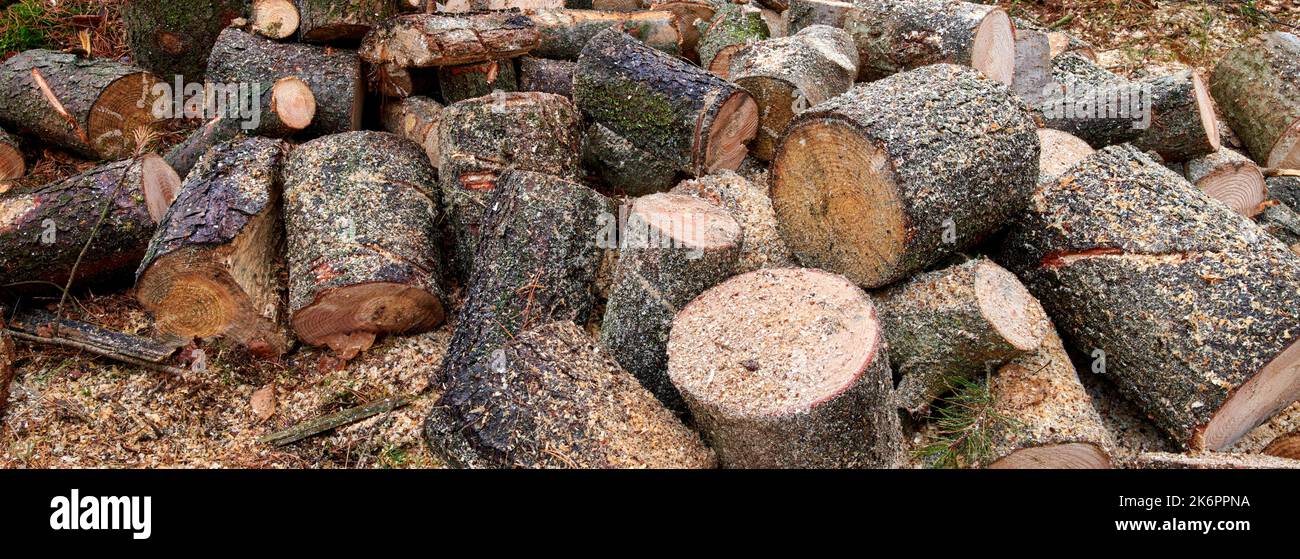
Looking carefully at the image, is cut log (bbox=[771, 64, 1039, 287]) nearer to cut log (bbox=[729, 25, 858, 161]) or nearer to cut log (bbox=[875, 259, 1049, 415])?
cut log (bbox=[875, 259, 1049, 415])

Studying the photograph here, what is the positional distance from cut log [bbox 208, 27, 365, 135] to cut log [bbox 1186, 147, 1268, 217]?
12.9ft

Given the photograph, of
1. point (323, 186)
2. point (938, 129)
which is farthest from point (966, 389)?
point (323, 186)

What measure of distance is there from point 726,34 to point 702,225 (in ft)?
6.26

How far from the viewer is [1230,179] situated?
412cm

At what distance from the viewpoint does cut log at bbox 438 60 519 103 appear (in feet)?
14.0

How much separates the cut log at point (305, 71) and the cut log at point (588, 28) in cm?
98

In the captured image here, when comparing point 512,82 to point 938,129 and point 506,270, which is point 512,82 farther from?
point 938,129

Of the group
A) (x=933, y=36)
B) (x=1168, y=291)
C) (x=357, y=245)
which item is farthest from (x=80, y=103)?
(x=1168, y=291)

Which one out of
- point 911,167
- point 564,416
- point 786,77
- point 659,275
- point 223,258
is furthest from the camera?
point 786,77

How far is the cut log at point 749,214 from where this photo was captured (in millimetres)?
3299

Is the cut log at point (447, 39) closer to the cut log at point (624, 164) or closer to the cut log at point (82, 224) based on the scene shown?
the cut log at point (624, 164)

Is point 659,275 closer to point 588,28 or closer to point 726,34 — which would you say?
point 726,34

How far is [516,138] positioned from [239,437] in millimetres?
1561

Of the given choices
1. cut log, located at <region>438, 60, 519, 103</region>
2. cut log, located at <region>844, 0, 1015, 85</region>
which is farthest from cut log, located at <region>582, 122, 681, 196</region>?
cut log, located at <region>844, 0, 1015, 85</region>
